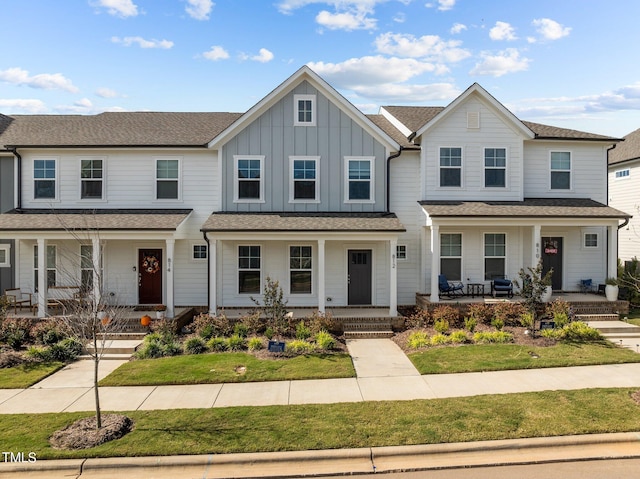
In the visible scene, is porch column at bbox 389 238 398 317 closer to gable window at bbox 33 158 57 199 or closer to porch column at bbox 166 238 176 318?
porch column at bbox 166 238 176 318

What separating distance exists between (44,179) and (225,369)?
37.2ft

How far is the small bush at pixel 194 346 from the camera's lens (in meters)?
12.8

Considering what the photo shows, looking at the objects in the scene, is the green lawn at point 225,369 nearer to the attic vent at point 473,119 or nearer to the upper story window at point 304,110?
the upper story window at point 304,110

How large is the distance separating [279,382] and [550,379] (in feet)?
20.2

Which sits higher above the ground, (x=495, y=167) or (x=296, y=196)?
(x=495, y=167)

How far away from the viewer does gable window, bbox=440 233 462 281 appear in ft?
57.6

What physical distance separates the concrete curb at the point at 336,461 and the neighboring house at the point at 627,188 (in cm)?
1870

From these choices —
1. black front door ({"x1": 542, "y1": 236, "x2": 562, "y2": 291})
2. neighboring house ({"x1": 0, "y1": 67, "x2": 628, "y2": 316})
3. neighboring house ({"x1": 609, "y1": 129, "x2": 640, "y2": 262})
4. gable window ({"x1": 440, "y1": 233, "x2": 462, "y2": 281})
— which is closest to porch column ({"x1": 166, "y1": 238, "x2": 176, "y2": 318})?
neighboring house ({"x1": 0, "y1": 67, "x2": 628, "y2": 316})

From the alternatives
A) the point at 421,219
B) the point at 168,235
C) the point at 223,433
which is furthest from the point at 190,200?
the point at 223,433

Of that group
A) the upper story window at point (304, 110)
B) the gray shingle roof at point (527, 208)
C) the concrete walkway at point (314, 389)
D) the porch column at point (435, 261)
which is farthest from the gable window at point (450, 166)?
the concrete walkway at point (314, 389)

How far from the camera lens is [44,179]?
17.1 m

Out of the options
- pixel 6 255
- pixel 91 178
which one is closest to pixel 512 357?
pixel 91 178

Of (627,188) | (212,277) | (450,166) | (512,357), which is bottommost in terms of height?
(512,357)

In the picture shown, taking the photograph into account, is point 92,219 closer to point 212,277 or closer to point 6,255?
point 6,255
